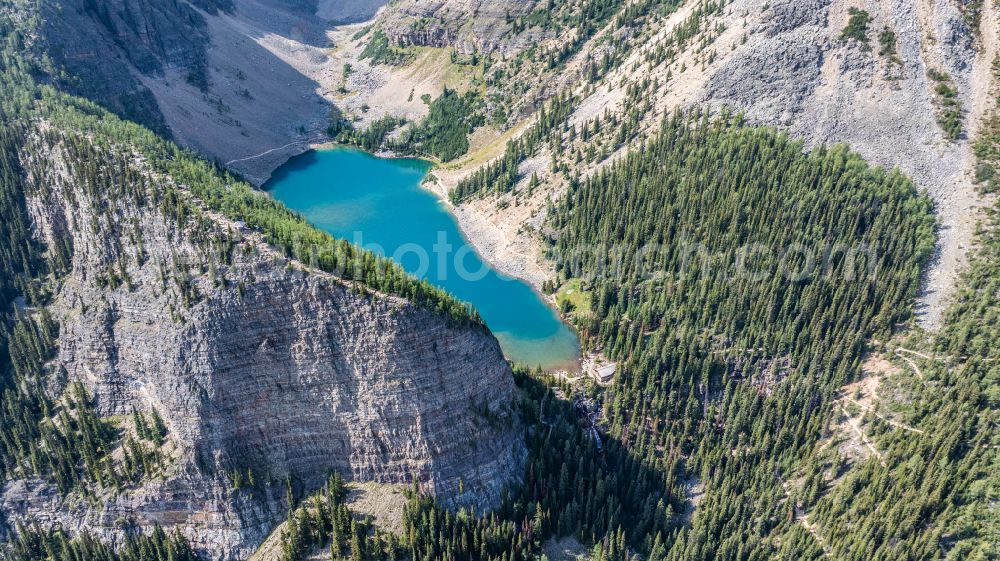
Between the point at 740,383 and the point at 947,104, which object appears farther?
the point at 947,104

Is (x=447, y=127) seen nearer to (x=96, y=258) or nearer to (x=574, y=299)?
(x=574, y=299)

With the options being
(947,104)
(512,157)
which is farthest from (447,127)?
(947,104)

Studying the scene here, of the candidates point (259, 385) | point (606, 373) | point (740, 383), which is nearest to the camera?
point (259, 385)

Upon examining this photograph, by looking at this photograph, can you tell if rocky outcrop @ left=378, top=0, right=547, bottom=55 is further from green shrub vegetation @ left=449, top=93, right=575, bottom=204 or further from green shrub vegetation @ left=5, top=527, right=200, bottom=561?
green shrub vegetation @ left=5, top=527, right=200, bottom=561

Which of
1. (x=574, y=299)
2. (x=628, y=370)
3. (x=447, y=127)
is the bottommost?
(x=628, y=370)

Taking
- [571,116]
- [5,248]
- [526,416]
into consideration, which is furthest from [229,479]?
[571,116]

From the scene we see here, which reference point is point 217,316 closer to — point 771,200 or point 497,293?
point 497,293
